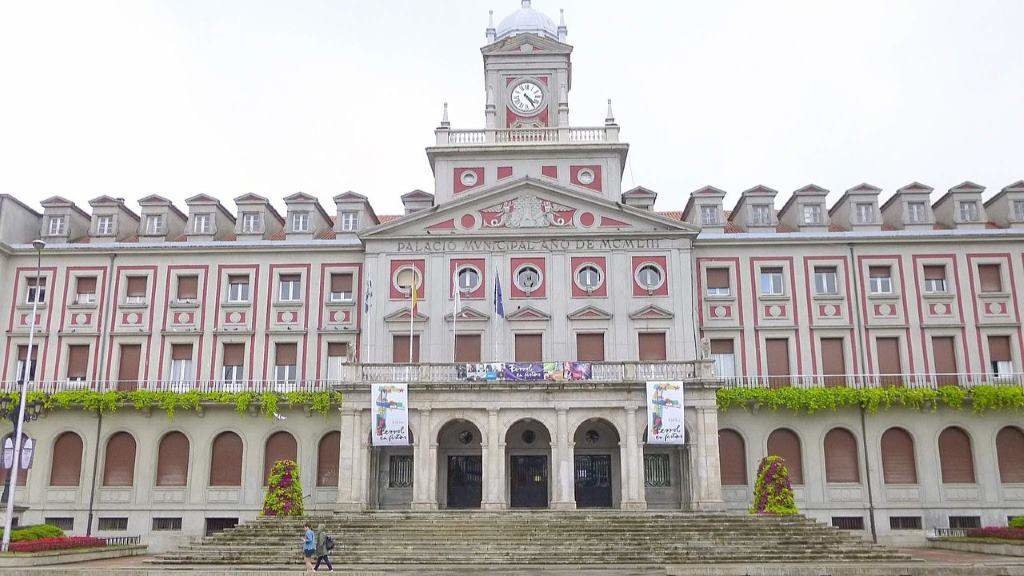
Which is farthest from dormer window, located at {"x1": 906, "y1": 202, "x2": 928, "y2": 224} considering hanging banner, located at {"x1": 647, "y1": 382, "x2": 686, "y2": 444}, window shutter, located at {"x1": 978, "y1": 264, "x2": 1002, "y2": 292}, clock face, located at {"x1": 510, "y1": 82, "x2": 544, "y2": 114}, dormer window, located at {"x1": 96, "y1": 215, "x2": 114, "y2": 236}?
dormer window, located at {"x1": 96, "y1": 215, "x2": 114, "y2": 236}

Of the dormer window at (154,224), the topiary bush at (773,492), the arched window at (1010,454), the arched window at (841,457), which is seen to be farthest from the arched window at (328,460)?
the arched window at (1010,454)

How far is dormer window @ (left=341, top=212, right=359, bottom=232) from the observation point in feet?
146

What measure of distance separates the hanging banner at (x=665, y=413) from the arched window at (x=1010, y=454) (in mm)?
14955

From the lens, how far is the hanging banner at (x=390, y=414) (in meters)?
35.4

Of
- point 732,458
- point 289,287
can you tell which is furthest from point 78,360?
point 732,458

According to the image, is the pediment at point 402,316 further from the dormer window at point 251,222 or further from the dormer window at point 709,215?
the dormer window at point 709,215

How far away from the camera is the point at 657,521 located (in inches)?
1256

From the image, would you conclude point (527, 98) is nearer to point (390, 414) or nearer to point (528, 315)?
point (528, 315)

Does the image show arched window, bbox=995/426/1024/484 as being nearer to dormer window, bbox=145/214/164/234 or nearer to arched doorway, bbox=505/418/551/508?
arched doorway, bbox=505/418/551/508

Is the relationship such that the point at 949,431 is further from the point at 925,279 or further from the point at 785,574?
the point at 785,574

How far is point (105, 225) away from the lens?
44.6 meters

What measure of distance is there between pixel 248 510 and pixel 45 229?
17536mm

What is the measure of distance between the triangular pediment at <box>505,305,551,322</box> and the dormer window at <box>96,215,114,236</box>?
66.0 feet

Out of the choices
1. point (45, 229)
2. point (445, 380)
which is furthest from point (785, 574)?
point (45, 229)
